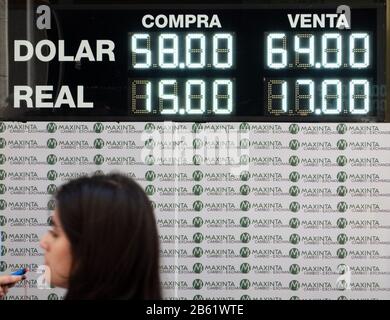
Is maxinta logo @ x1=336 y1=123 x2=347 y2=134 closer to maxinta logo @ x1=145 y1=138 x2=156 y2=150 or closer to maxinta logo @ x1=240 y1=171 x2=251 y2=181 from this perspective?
maxinta logo @ x1=240 y1=171 x2=251 y2=181

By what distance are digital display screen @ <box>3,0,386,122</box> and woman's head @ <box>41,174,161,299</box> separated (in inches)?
107

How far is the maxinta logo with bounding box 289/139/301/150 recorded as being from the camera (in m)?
5.16

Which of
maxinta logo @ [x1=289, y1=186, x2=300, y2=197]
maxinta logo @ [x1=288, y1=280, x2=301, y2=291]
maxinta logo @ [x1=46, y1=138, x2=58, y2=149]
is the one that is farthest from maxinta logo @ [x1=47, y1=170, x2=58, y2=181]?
maxinta logo @ [x1=288, y1=280, x2=301, y2=291]

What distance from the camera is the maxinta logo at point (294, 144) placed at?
516cm

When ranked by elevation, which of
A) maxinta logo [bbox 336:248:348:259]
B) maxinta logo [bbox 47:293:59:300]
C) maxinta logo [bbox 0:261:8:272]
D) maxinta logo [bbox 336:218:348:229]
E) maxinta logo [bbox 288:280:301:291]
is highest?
maxinta logo [bbox 336:218:348:229]

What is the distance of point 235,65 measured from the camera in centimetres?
519

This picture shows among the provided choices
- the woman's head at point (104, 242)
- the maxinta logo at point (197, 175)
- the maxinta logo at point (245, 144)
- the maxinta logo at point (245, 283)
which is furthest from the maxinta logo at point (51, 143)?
the woman's head at point (104, 242)

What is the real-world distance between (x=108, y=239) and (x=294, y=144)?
2879 millimetres

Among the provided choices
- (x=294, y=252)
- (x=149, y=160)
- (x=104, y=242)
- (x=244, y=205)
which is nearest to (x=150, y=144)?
(x=149, y=160)

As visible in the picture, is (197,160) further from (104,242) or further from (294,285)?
(104,242)

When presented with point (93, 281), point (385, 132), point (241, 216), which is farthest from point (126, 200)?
point (385, 132)

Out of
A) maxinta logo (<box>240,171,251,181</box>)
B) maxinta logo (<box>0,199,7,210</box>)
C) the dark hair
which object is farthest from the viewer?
maxinta logo (<box>0,199,7,210</box>)

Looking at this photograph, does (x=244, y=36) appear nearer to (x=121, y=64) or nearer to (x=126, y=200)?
(x=121, y=64)
